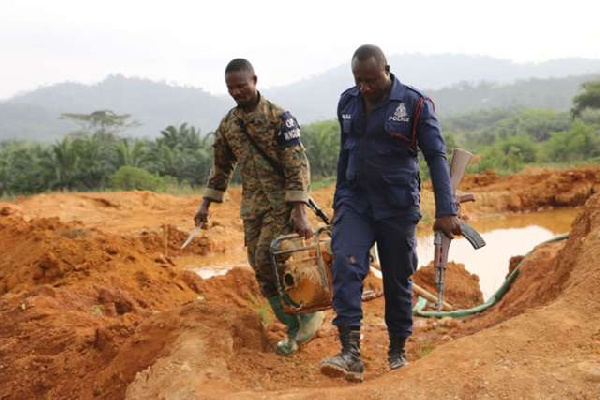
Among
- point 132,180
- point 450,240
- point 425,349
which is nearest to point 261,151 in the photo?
point 450,240

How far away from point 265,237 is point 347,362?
Answer: 1.01 metres

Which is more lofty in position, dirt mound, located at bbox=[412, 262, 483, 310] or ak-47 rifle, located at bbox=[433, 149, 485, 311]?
ak-47 rifle, located at bbox=[433, 149, 485, 311]

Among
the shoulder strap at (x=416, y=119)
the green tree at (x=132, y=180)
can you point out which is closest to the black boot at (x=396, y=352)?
the shoulder strap at (x=416, y=119)

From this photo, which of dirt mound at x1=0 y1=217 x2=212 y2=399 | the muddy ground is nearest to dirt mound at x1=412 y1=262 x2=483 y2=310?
the muddy ground

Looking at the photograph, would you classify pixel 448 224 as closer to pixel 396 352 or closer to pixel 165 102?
pixel 396 352

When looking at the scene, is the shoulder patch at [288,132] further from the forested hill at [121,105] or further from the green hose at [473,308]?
the forested hill at [121,105]

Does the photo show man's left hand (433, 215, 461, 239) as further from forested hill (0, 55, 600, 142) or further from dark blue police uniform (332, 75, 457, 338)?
forested hill (0, 55, 600, 142)

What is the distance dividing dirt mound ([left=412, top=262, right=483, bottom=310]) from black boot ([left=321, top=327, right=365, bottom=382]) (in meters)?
3.51

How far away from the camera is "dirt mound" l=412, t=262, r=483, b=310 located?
6578 millimetres

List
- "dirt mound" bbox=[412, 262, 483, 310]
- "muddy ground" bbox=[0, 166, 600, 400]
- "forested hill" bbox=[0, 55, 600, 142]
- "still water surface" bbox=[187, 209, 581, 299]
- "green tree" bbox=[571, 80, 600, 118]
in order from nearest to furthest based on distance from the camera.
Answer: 1. "muddy ground" bbox=[0, 166, 600, 400]
2. "dirt mound" bbox=[412, 262, 483, 310]
3. "still water surface" bbox=[187, 209, 581, 299]
4. "green tree" bbox=[571, 80, 600, 118]
5. "forested hill" bbox=[0, 55, 600, 142]

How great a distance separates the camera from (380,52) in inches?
123

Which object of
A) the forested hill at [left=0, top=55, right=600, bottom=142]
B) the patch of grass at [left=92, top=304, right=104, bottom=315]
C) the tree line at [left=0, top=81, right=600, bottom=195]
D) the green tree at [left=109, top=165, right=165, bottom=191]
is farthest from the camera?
the forested hill at [left=0, top=55, right=600, bottom=142]

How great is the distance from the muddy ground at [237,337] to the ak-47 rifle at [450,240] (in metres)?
0.36

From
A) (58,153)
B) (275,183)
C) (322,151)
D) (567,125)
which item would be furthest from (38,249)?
(567,125)
